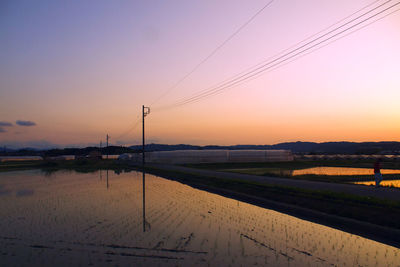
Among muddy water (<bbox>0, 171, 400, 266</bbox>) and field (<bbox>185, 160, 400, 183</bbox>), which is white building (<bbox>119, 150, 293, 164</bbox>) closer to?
field (<bbox>185, 160, 400, 183</bbox>)

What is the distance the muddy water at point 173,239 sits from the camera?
22.4 ft

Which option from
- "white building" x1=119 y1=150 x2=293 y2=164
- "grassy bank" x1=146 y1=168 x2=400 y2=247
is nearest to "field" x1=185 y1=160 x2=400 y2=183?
"grassy bank" x1=146 y1=168 x2=400 y2=247

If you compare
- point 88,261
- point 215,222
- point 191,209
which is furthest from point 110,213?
point 88,261

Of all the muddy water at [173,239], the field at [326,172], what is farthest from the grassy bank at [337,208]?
the field at [326,172]

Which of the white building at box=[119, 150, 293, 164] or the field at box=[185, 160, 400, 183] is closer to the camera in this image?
the field at box=[185, 160, 400, 183]

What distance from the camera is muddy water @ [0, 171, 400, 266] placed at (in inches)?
269

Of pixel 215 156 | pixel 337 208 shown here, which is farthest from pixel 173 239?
pixel 215 156

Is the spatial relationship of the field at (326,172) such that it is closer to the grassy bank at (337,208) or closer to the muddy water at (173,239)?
the grassy bank at (337,208)

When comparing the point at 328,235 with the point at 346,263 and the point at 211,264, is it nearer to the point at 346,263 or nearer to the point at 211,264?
the point at 346,263

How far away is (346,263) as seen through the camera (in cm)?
658

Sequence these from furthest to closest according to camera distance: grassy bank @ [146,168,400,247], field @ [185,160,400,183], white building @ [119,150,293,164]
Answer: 1. white building @ [119,150,293,164]
2. field @ [185,160,400,183]
3. grassy bank @ [146,168,400,247]

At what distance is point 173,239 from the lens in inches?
332

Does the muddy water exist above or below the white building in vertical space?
below

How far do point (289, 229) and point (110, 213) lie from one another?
274 inches
